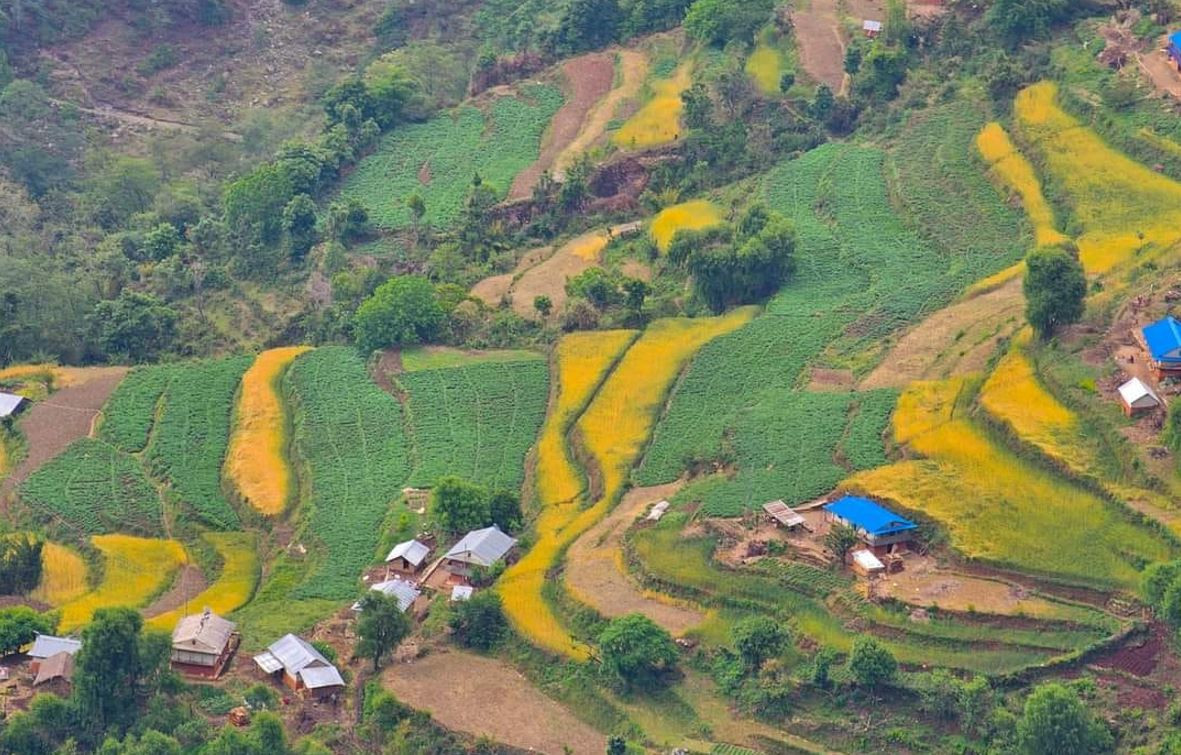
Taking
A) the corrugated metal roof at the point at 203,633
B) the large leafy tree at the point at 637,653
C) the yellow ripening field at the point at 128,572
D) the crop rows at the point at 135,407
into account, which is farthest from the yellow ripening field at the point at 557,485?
the crop rows at the point at 135,407

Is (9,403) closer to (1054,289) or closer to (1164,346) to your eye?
(1054,289)

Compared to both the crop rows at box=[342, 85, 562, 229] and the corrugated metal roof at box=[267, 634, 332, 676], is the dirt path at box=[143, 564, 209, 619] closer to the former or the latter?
the corrugated metal roof at box=[267, 634, 332, 676]

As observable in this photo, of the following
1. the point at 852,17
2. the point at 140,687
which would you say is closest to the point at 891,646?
the point at 140,687

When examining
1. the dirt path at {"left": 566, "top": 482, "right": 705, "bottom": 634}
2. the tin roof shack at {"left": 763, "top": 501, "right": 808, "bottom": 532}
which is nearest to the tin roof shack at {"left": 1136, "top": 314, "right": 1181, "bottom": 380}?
the tin roof shack at {"left": 763, "top": 501, "right": 808, "bottom": 532}

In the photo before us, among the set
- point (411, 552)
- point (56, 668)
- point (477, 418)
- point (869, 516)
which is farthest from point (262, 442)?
point (869, 516)

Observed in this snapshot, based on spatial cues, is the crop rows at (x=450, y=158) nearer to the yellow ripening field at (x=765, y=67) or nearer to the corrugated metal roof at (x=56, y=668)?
the yellow ripening field at (x=765, y=67)

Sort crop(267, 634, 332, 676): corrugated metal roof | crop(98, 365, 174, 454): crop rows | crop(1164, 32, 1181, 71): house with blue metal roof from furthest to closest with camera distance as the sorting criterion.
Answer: crop(1164, 32, 1181, 71): house with blue metal roof
crop(98, 365, 174, 454): crop rows
crop(267, 634, 332, 676): corrugated metal roof

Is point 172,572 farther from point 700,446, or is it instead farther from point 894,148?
point 894,148
